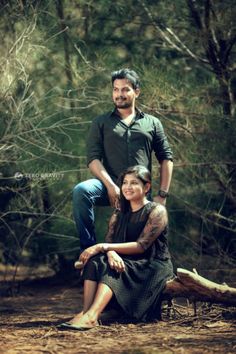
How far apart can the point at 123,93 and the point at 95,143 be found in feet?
1.40

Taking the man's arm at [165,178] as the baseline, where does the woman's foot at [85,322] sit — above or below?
below

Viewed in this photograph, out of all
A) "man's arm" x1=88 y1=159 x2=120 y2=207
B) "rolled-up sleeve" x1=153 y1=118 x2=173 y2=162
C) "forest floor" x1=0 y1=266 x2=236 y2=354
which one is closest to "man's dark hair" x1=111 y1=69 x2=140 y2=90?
"rolled-up sleeve" x1=153 y1=118 x2=173 y2=162

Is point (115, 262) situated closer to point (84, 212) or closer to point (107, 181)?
point (84, 212)

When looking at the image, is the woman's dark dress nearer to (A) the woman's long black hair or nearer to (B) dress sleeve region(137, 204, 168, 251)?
(B) dress sleeve region(137, 204, 168, 251)

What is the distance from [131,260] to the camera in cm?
560

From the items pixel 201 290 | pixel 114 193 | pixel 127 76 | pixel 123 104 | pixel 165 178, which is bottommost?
pixel 201 290

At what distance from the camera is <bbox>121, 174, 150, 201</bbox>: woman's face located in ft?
18.3

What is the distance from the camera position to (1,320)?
20.3ft

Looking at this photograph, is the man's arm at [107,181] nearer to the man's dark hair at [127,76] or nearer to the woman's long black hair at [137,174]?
the woman's long black hair at [137,174]

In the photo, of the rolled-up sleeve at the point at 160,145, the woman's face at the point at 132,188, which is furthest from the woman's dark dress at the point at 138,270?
the rolled-up sleeve at the point at 160,145

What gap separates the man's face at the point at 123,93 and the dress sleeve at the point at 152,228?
0.82 meters

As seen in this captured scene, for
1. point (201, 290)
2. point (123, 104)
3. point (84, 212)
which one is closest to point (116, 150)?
point (123, 104)

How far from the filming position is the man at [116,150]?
568 centimetres

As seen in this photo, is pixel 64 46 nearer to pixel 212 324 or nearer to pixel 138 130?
pixel 138 130
